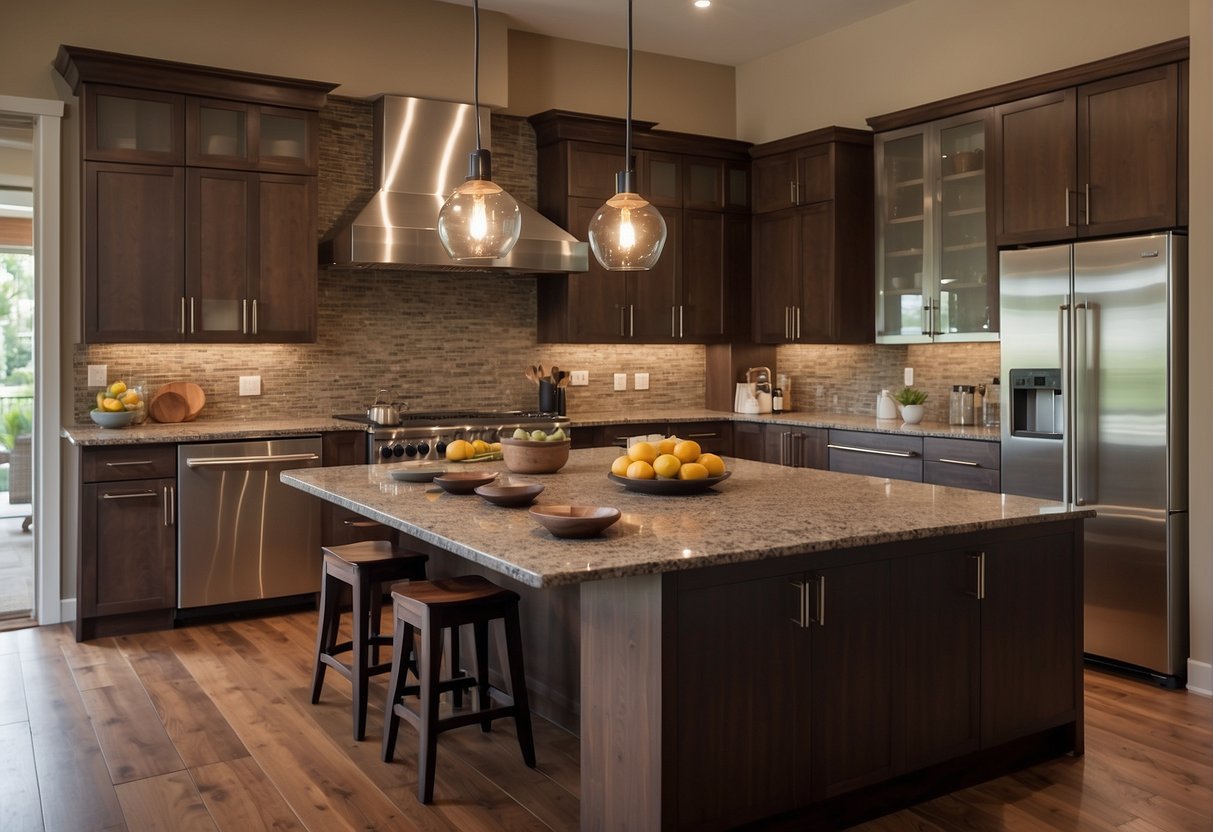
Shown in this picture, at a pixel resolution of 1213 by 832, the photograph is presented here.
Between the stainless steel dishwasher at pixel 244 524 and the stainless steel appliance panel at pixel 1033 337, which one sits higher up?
the stainless steel appliance panel at pixel 1033 337

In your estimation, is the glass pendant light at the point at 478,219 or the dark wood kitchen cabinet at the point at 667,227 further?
the dark wood kitchen cabinet at the point at 667,227

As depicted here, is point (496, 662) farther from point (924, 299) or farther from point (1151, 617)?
point (924, 299)

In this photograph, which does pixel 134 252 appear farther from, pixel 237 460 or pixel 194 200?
pixel 237 460

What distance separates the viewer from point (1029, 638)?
317cm

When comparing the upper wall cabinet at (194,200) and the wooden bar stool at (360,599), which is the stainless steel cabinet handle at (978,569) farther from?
the upper wall cabinet at (194,200)

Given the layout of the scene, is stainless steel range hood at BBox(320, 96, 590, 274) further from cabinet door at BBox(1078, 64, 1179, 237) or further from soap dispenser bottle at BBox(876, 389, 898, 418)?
cabinet door at BBox(1078, 64, 1179, 237)

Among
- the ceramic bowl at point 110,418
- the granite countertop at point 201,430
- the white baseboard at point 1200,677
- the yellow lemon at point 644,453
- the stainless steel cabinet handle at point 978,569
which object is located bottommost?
the white baseboard at point 1200,677

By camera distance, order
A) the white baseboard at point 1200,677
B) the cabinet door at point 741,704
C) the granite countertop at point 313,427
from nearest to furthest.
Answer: the cabinet door at point 741,704 < the white baseboard at point 1200,677 < the granite countertop at point 313,427

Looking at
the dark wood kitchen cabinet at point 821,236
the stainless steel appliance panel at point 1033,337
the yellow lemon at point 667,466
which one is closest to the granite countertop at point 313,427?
the stainless steel appliance panel at point 1033,337

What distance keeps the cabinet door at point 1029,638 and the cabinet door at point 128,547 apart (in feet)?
12.1

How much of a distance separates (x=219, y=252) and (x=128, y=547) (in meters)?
1.50

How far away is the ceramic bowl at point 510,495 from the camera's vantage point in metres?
3.07

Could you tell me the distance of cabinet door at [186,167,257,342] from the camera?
5137 millimetres

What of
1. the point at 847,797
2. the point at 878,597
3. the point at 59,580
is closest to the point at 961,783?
the point at 847,797
